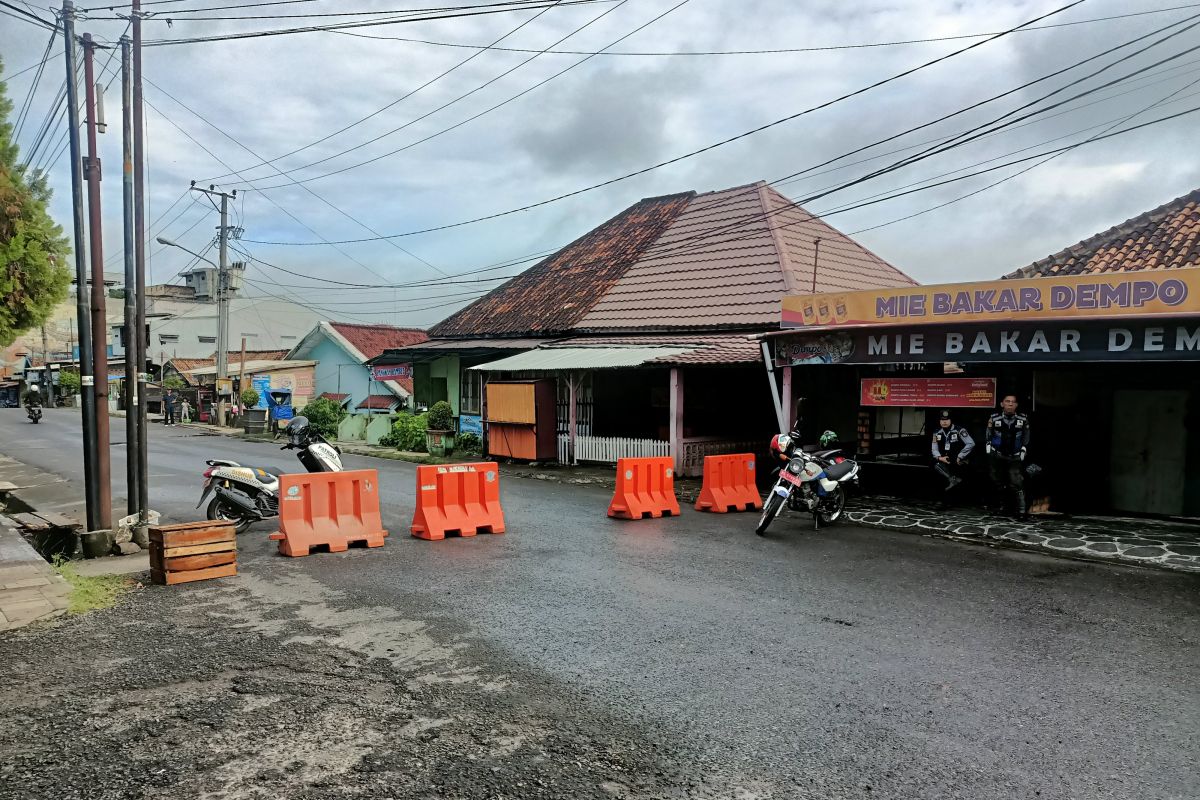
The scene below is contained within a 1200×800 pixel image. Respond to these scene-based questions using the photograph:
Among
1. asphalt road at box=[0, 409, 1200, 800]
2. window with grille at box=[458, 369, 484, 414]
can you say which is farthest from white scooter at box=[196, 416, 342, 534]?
window with grille at box=[458, 369, 484, 414]

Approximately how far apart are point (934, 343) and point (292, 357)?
37276mm

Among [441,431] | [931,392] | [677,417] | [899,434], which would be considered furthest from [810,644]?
[441,431]

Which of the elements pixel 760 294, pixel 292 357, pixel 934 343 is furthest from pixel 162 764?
pixel 292 357

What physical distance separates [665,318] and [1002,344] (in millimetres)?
10282

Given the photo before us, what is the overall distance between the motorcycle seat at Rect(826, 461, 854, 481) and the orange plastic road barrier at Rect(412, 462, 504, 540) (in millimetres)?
4644

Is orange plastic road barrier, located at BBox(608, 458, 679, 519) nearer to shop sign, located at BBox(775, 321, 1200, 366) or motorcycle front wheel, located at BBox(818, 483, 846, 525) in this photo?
motorcycle front wheel, located at BBox(818, 483, 846, 525)

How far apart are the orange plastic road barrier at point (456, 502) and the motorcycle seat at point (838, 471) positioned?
4644 mm

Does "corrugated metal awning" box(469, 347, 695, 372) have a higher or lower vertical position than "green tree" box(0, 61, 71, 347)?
lower

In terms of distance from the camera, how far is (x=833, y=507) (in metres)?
11.1

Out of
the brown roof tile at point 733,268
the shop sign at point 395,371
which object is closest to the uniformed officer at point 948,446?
the brown roof tile at point 733,268

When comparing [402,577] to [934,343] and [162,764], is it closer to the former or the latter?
[162,764]

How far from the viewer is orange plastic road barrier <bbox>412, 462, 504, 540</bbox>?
9.68m

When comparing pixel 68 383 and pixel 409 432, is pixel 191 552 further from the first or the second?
pixel 68 383

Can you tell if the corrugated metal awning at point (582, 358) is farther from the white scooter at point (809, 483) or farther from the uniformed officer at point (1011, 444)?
the uniformed officer at point (1011, 444)
